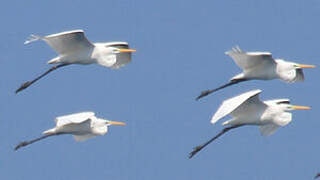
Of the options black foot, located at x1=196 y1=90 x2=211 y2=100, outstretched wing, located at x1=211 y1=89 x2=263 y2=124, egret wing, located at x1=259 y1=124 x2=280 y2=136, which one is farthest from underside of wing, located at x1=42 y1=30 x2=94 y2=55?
egret wing, located at x1=259 y1=124 x2=280 y2=136

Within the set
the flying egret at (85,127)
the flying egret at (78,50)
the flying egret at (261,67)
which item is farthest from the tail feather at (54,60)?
the flying egret at (261,67)

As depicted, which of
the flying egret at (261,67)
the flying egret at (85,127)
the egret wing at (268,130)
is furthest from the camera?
the egret wing at (268,130)

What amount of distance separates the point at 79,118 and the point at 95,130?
3.71 feet

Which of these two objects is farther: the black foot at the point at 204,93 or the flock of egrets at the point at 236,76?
the black foot at the point at 204,93

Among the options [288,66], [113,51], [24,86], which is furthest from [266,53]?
[24,86]

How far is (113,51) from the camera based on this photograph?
26812 mm

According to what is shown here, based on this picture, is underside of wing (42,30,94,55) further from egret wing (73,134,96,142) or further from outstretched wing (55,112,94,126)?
egret wing (73,134,96,142)

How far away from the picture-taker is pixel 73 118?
2541cm

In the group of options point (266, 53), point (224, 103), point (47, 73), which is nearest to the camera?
point (224, 103)

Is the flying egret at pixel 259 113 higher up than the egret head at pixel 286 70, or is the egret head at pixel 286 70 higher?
the egret head at pixel 286 70

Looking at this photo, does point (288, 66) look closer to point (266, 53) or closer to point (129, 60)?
point (266, 53)

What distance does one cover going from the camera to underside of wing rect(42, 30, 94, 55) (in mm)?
25703

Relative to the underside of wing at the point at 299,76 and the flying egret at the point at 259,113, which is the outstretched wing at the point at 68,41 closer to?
the flying egret at the point at 259,113

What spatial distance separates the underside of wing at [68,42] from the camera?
1012 inches
